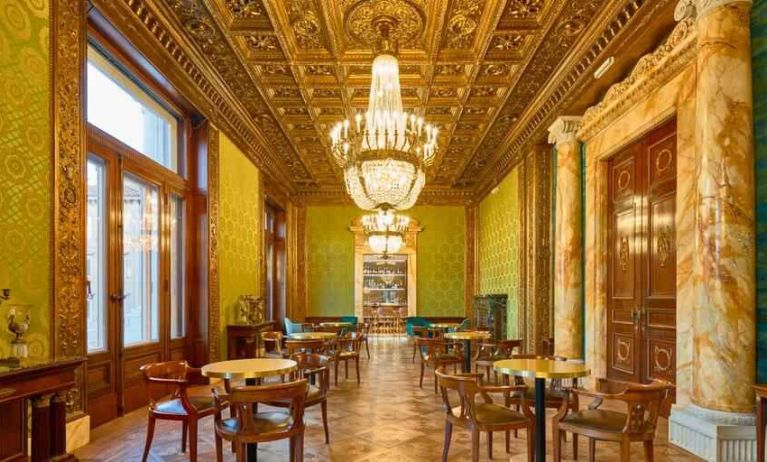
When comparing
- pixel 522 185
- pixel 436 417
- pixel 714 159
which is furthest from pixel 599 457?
pixel 522 185

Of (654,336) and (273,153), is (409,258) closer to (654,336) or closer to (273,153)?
(273,153)

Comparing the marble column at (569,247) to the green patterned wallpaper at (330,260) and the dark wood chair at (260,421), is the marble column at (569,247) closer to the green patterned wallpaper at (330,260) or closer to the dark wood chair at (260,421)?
the dark wood chair at (260,421)

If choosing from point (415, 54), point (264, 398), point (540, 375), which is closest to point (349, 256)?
point (415, 54)

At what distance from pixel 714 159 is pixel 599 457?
8.59 feet

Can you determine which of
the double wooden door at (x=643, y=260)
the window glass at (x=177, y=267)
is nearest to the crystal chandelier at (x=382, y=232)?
the window glass at (x=177, y=267)

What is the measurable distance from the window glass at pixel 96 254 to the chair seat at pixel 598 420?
4.53m

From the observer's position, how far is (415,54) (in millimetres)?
7363

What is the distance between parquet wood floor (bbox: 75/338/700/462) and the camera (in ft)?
15.0

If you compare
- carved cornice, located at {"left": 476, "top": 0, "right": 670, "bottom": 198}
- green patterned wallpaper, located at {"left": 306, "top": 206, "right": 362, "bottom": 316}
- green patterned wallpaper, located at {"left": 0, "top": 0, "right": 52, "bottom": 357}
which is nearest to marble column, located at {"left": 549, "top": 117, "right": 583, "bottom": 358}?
carved cornice, located at {"left": 476, "top": 0, "right": 670, "bottom": 198}

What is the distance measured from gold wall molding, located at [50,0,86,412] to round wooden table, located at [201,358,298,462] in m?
1.29

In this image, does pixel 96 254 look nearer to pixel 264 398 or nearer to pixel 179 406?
pixel 179 406

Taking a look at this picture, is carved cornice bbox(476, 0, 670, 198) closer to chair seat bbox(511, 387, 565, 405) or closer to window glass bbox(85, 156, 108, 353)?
chair seat bbox(511, 387, 565, 405)

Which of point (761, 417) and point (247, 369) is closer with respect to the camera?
point (761, 417)

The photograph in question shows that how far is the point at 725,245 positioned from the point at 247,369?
12.6ft
